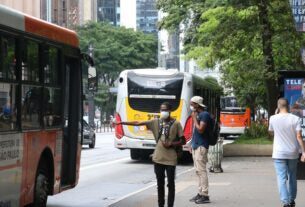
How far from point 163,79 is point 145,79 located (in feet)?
2.04

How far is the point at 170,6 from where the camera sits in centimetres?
3734

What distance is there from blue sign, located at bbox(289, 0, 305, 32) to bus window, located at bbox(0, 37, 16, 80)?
281 inches

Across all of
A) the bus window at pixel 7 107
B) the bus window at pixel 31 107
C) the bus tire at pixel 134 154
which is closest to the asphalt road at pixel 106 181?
the bus tire at pixel 134 154

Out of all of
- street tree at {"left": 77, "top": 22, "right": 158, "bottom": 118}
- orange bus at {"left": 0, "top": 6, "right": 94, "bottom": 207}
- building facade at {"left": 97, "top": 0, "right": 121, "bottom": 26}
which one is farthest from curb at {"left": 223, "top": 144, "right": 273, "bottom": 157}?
building facade at {"left": 97, "top": 0, "right": 121, "bottom": 26}

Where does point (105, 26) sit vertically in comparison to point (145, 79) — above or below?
above

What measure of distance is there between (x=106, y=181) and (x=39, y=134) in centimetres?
785

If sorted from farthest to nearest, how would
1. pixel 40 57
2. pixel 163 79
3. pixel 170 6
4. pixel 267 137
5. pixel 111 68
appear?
pixel 111 68 → pixel 170 6 → pixel 267 137 → pixel 163 79 → pixel 40 57

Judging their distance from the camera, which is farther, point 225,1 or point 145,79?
point 225,1

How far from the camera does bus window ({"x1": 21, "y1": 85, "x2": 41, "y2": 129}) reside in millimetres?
9383

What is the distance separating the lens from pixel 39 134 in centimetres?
1010

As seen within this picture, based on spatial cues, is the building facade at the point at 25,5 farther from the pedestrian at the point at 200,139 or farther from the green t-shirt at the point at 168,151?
the green t-shirt at the point at 168,151

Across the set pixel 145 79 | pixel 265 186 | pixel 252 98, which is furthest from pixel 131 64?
pixel 265 186

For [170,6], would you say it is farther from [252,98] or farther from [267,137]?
[267,137]

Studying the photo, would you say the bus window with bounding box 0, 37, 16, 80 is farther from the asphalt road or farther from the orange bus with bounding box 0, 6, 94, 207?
the asphalt road
